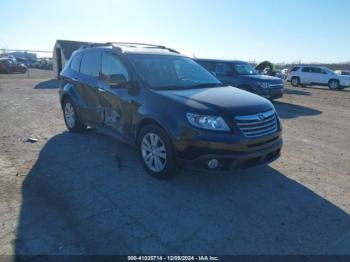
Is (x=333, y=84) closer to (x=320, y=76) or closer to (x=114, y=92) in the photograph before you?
(x=320, y=76)

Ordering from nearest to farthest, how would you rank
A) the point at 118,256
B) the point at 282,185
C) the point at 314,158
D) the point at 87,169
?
the point at 118,256, the point at 282,185, the point at 87,169, the point at 314,158

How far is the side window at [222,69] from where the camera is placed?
12.6 meters

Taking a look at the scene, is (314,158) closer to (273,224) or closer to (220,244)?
(273,224)

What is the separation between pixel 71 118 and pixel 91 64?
1.51 metres

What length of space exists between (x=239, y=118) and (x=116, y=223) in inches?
77.4

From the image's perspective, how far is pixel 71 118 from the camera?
22.1 ft

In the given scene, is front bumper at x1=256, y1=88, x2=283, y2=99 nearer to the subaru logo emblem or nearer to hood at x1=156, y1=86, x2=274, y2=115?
hood at x1=156, y1=86, x2=274, y2=115

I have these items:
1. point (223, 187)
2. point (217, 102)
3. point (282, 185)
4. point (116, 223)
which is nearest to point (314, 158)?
point (282, 185)

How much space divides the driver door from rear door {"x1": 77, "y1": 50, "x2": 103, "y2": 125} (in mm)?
186

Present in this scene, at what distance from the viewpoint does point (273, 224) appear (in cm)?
342

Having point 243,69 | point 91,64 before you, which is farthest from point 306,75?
point 91,64

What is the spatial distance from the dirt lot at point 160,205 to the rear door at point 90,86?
643 mm

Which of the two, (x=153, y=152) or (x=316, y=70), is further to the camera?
(x=316, y=70)

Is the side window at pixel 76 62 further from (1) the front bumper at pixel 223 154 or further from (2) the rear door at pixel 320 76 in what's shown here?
(2) the rear door at pixel 320 76
